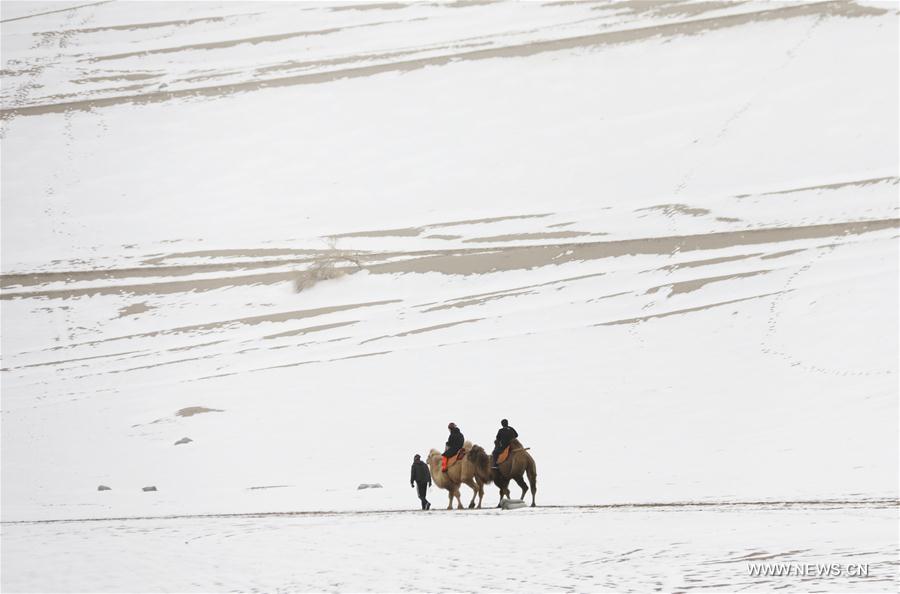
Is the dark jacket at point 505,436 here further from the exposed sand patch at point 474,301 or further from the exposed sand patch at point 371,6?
the exposed sand patch at point 371,6

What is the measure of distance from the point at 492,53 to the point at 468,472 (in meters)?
35.8

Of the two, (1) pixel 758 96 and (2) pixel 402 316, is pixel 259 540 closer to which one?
(2) pixel 402 316

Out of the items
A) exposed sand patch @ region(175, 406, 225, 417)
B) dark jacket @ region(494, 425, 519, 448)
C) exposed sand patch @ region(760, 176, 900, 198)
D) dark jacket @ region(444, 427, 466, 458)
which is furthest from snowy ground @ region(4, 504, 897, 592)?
exposed sand patch @ region(760, 176, 900, 198)

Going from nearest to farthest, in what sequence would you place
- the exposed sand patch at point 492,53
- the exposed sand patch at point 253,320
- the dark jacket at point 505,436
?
1. the dark jacket at point 505,436
2. the exposed sand patch at point 253,320
3. the exposed sand patch at point 492,53

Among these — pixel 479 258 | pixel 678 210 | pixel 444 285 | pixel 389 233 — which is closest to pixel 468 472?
pixel 444 285

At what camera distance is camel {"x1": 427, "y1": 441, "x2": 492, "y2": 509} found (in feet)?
50.1

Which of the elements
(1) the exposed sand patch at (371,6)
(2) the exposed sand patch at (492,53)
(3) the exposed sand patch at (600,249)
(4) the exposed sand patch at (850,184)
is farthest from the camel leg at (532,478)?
(1) the exposed sand patch at (371,6)

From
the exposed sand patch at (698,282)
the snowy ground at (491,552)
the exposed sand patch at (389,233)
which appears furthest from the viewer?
the exposed sand patch at (389,233)

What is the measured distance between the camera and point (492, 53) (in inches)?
1932

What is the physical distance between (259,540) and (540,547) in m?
3.23

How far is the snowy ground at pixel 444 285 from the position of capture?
41.2ft

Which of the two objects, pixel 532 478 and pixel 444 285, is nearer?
pixel 532 478

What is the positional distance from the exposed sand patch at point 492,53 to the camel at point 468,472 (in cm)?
3451

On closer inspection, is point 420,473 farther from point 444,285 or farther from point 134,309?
point 134,309
